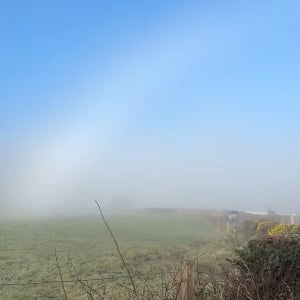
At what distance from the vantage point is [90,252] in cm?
2336

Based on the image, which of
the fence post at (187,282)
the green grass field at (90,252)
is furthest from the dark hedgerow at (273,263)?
the green grass field at (90,252)

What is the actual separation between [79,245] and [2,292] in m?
14.0

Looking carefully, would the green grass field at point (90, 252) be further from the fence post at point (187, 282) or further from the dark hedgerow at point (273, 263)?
the fence post at point (187, 282)

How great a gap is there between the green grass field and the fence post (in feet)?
5.20

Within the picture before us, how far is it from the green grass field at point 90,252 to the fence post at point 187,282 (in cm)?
158

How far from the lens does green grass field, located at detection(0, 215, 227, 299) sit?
13.9 meters

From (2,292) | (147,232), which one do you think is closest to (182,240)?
(147,232)

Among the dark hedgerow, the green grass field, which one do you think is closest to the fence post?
the dark hedgerow

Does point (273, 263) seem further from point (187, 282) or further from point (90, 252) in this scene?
point (90, 252)

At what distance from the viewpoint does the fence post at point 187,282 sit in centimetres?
669

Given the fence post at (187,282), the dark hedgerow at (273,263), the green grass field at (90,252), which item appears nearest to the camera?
the fence post at (187,282)

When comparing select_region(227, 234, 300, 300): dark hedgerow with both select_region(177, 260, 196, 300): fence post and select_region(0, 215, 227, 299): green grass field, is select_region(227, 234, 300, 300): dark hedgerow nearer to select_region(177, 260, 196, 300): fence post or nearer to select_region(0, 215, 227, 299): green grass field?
select_region(177, 260, 196, 300): fence post

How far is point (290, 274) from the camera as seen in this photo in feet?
27.7

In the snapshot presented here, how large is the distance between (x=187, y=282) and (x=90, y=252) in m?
17.3
